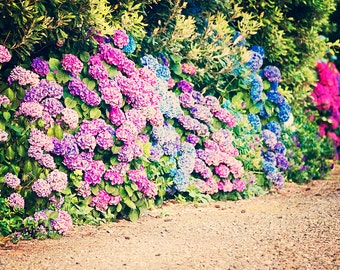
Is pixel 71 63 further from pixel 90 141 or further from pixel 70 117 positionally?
pixel 90 141

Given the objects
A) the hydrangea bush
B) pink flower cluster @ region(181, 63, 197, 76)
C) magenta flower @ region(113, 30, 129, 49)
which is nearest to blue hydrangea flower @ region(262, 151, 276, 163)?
the hydrangea bush

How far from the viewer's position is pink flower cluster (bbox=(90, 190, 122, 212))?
553 centimetres

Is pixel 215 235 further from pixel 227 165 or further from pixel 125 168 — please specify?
pixel 227 165

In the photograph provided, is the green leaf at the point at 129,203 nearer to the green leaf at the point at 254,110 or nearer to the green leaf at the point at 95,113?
the green leaf at the point at 95,113

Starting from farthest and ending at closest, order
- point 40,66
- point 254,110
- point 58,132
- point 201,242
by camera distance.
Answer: point 254,110 < point 40,66 < point 58,132 < point 201,242

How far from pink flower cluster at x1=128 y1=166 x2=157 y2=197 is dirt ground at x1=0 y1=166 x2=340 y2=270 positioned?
25 centimetres

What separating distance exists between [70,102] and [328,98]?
543 centimetres

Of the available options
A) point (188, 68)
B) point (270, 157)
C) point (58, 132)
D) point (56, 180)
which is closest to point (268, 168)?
point (270, 157)

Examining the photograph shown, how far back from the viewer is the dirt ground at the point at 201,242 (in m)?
4.32

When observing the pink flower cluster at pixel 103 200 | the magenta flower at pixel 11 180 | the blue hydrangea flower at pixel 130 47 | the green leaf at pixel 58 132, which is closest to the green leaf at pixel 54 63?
the green leaf at pixel 58 132

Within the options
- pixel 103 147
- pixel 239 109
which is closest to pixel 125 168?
pixel 103 147

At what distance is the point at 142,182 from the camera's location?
224 inches

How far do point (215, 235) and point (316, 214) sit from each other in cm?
135

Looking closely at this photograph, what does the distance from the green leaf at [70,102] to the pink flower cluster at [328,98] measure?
5.17m
